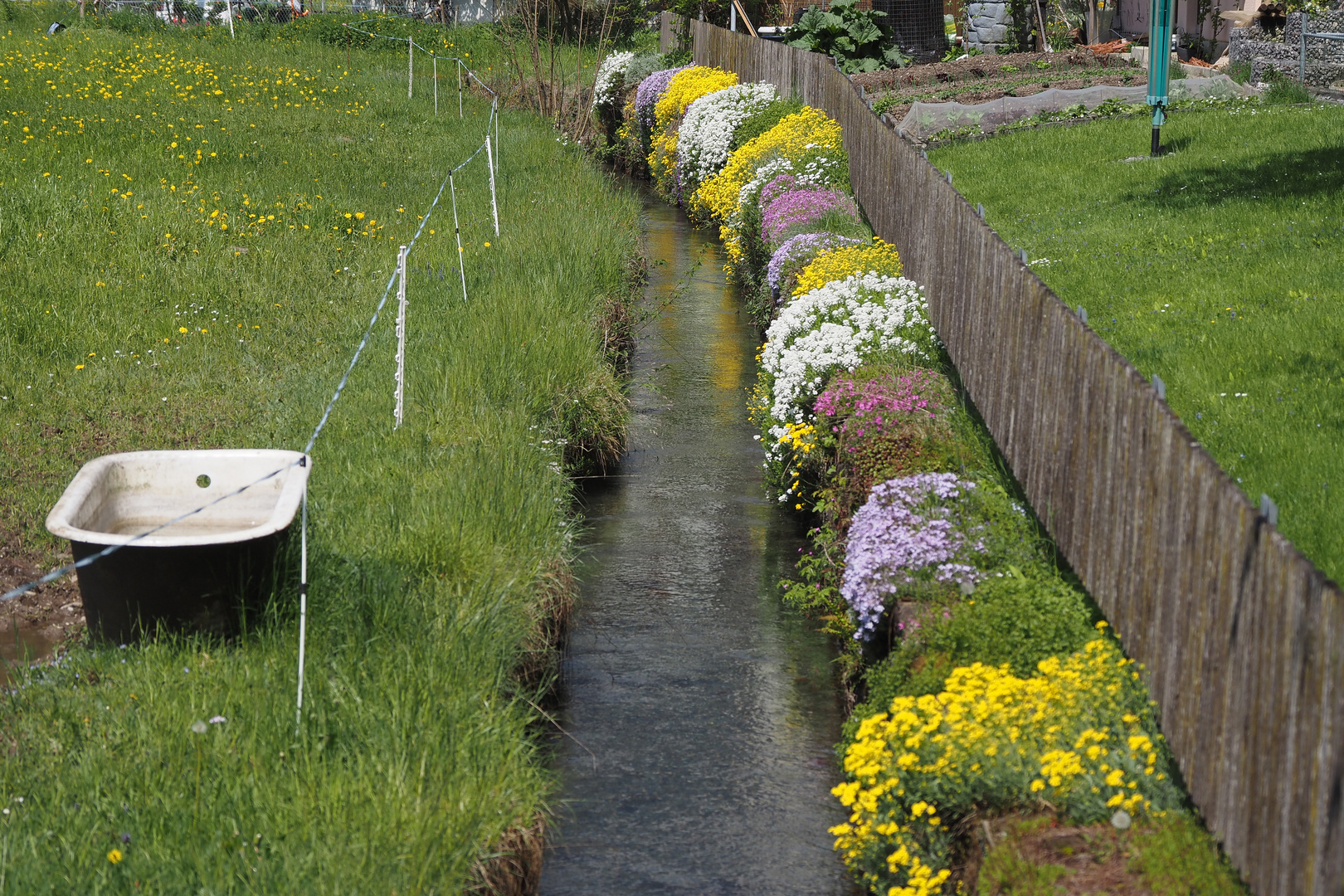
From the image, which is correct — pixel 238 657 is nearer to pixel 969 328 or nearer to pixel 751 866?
pixel 751 866

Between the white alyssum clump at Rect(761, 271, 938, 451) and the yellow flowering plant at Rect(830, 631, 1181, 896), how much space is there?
394cm

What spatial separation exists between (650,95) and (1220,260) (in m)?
17.6

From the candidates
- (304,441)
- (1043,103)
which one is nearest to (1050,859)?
(304,441)

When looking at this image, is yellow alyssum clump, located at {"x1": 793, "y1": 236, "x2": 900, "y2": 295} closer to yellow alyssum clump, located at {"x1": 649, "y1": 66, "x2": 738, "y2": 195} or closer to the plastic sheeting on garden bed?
the plastic sheeting on garden bed

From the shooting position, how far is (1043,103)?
54.6ft

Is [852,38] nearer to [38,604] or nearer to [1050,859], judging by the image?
[38,604]

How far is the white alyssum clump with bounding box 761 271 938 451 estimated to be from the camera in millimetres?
8789

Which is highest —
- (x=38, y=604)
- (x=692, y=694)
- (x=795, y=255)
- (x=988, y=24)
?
(x=988, y=24)

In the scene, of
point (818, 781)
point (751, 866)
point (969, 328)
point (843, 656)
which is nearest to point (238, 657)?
point (751, 866)

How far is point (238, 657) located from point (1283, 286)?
6.65 metres

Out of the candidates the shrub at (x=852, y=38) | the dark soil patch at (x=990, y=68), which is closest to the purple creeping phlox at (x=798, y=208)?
the dark soil patch at (x=990, y=68)

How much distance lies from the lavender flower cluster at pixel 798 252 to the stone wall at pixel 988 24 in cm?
1657

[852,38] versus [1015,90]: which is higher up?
[852,38]

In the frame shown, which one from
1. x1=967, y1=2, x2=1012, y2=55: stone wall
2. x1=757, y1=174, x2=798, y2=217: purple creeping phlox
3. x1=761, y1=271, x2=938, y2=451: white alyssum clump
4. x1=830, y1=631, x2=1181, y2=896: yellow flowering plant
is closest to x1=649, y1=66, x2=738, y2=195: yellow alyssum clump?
x1=967, y1=2, x2=1012, y2=55: stone wall
